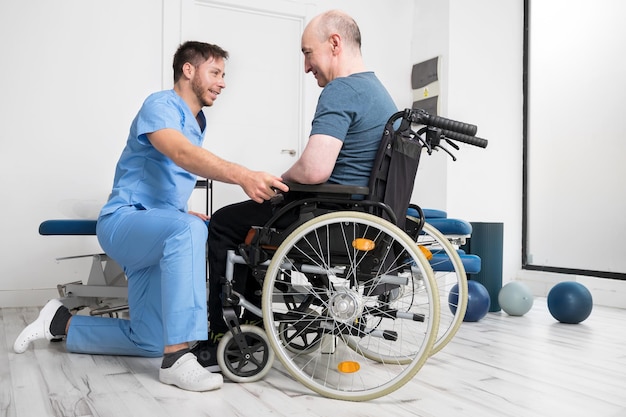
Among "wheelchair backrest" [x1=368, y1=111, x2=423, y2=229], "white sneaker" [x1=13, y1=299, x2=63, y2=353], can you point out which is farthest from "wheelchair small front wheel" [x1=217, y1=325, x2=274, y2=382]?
"white sneaker" [x1=13, y1=299, x2=63, y2=353]

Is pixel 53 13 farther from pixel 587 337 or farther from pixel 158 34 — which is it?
pixel 587 337

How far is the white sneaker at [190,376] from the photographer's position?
1.72 m

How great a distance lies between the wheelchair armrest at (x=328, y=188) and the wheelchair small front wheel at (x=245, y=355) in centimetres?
47

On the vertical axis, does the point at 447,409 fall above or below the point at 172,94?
below

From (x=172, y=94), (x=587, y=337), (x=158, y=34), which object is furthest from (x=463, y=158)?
(x=172, y=94)

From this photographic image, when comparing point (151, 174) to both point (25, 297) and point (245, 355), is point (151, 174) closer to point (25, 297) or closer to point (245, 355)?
point (245, 355)

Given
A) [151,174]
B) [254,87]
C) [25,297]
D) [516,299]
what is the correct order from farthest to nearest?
[254,87] → [25,297] → [516,299] → [151,174]

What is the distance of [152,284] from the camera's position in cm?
212

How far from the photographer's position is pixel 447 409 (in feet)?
5.31

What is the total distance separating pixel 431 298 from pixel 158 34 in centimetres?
314

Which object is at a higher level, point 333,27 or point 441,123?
point 333,27

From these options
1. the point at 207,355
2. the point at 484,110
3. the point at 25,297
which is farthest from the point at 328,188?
the point at 484,110

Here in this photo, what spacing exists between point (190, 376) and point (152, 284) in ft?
1.59

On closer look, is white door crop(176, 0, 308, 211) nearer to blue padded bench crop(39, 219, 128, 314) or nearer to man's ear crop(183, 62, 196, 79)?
blue padded bench crop(39, 219, 128, 314)
